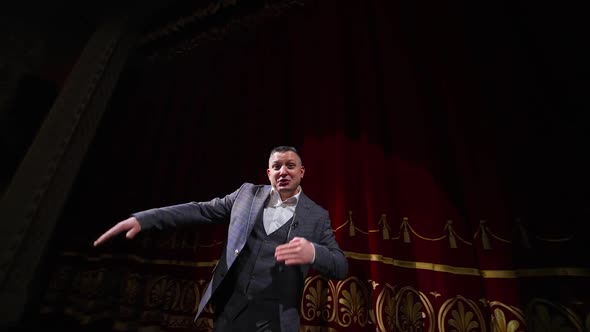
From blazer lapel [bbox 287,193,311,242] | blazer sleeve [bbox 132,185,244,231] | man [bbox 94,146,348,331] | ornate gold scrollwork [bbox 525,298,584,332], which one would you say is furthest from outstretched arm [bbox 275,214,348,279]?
ornate gold scrollwork [bbox 525,298,584,332]

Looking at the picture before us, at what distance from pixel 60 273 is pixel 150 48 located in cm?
253

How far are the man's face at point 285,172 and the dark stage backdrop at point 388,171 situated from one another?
536mm

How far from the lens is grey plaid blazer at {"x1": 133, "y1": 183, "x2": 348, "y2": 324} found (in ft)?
2.52

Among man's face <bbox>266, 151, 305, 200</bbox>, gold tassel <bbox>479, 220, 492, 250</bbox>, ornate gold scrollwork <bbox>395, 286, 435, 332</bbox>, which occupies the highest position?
man's face <bbox>266, 151, 305, 200</bbox>

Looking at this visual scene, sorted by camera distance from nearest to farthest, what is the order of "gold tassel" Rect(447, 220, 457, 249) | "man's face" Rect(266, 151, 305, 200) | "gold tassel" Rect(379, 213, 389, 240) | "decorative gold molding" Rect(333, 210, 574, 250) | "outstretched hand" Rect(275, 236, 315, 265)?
"outstretched hand" Rect(275, 236, 315, 265) < "man's face" Rect(266, 151, 305, 200) < "decorative gold molding" Rect(333, 210, 574, 250) < "gold tassel" Rect(447, 220, 457, 249) < "gold tassel" Rect(379, 213, 389, 240)

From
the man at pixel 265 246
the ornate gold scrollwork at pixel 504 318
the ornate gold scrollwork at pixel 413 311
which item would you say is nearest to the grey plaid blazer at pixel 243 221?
the man at pixel 265 246

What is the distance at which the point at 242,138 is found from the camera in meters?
1.89

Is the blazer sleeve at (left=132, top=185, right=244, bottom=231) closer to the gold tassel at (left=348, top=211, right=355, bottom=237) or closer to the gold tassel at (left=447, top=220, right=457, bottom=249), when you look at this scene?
the gold tassel at (left=348, top=211, right=355, bottom=237)

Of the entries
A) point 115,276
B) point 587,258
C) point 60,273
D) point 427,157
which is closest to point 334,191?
point 427,157

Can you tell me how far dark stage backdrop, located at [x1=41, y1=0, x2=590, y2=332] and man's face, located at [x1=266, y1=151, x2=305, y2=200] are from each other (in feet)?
1.76

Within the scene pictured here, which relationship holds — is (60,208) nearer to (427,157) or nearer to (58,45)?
(58,45)

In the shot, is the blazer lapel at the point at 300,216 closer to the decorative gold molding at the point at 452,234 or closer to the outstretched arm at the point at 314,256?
the outstretched arm at the point at 314,256

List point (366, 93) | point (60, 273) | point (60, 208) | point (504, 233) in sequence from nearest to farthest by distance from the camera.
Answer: point (504, 233), point (366, 93), point (60, 208), point (60, 273)

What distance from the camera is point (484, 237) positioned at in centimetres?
105
